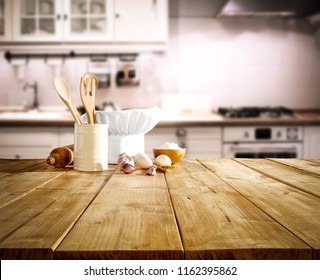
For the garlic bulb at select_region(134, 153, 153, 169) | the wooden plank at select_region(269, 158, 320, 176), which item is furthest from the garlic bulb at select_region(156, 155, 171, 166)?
the wooden plank at select_region(269, 158, 320, 176)

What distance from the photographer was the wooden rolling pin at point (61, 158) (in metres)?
1.13

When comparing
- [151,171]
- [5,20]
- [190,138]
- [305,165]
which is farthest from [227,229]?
[5,20]

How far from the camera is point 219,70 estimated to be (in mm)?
3539

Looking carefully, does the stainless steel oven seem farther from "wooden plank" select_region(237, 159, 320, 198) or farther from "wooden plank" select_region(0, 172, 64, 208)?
"wooden plank" select_region(0, 172, 64, 208)

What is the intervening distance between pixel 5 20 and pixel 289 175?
282 cm

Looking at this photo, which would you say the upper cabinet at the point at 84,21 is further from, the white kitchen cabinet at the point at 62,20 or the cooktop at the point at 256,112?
the cooktop at the point at 256,112

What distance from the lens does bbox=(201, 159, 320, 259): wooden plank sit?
1.71 feet

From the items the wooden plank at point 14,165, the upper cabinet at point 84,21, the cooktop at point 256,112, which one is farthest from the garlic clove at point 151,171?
the upper cabinet at point 84,21

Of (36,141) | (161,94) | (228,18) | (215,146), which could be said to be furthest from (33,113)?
(228,18)

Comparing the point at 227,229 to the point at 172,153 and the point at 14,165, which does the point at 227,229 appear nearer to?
the point at 172,153

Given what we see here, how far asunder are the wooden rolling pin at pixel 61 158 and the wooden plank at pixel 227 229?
44 centimetres

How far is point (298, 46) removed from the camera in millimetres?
3564
